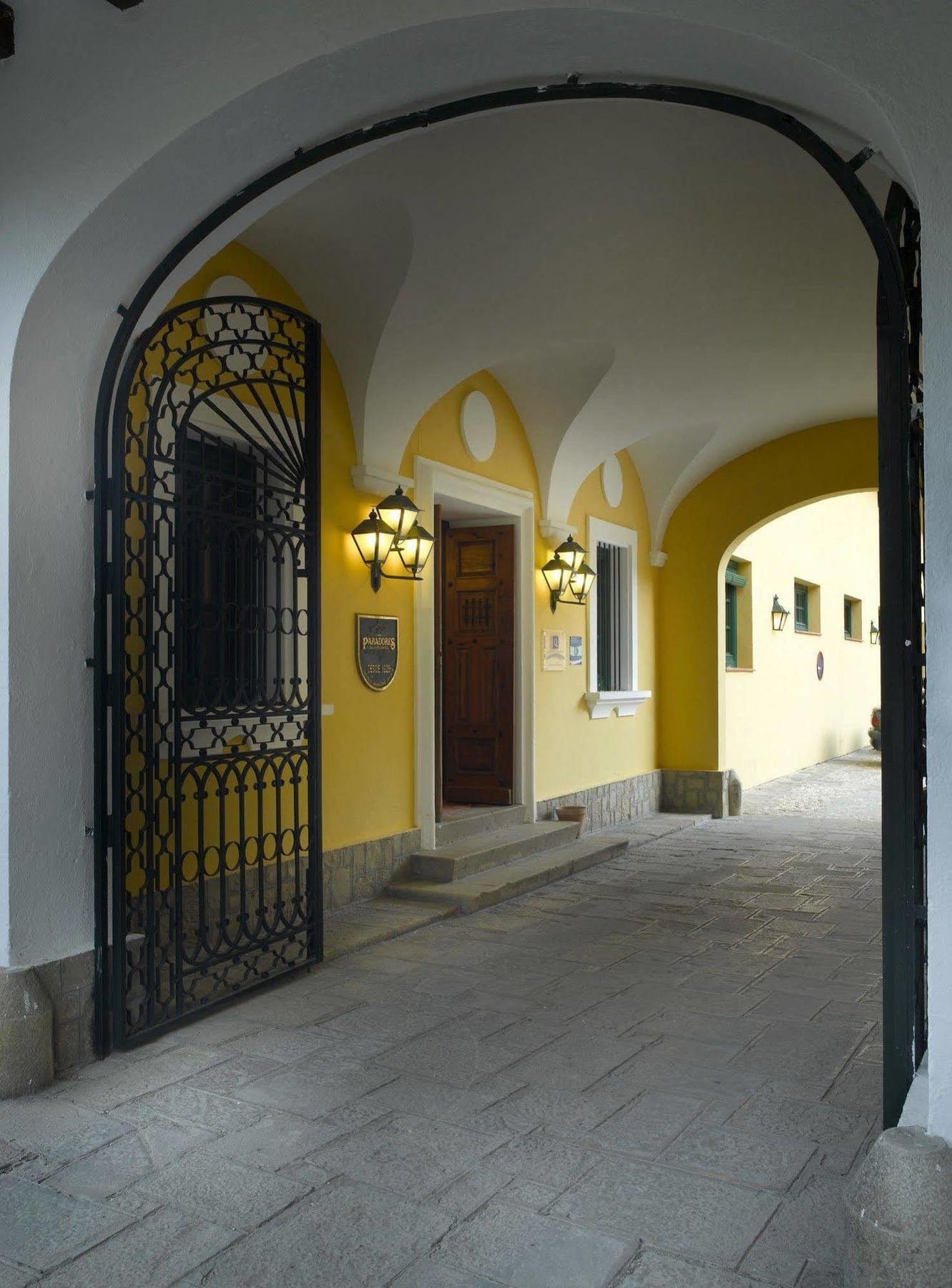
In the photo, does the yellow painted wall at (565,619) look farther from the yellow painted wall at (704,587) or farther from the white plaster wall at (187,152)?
the white plaster wall at (187,152)

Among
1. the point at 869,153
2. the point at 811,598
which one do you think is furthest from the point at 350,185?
the point at 811,598

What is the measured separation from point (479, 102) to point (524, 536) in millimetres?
5210

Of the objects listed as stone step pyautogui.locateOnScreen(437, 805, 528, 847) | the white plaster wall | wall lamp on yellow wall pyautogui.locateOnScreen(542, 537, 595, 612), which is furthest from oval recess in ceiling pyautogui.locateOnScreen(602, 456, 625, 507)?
the white plaster wall

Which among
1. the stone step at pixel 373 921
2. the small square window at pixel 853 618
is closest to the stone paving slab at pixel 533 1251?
the stone step at pixel 373 921

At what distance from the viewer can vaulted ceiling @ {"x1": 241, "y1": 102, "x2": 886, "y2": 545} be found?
4.75 meters

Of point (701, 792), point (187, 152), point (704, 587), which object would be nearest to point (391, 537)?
point (187, 152)

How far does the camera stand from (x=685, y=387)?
26.1ft

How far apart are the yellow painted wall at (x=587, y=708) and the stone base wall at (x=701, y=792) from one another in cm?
31

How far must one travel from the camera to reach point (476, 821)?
25.3 feet

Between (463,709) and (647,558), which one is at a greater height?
(647,558)

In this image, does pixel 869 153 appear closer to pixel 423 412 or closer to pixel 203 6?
pixel 203 6

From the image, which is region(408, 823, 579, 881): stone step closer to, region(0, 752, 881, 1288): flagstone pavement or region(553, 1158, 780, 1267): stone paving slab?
region(0, 752, 881, 1288): flagstone pavement

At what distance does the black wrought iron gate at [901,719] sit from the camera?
8.71ft

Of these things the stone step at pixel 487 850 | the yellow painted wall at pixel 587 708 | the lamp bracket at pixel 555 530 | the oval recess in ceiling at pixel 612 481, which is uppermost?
the oval recess in ceiling at pixel 612 481
